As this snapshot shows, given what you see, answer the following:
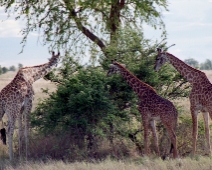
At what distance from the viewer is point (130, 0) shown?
1400 cm

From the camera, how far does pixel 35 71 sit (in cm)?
1264

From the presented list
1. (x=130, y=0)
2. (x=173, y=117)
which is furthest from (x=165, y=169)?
(x=130, y=0)

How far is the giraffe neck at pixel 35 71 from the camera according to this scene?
12.2 m

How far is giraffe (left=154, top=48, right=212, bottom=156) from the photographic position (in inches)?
426

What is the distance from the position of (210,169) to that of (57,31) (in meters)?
7.00

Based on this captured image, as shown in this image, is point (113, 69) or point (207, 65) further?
point (207, 65)

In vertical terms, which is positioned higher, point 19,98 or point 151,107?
point 19,98

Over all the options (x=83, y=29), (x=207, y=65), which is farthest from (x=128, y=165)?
(x=207, y=65)

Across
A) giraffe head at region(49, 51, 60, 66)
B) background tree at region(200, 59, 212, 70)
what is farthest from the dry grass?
background tree at region(200, 59, 212, 70)

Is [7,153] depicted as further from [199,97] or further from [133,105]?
[199,97]

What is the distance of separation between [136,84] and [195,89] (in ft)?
4.57

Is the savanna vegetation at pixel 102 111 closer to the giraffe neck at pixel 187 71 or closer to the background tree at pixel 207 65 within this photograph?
the giraffe neck at pixel 187 71

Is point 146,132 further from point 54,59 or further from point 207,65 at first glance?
point 207,65

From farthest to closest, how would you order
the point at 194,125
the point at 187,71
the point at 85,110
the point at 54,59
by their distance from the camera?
the point at 54,59, the point at 187,71, the point at 194,125, the point at 85,110
